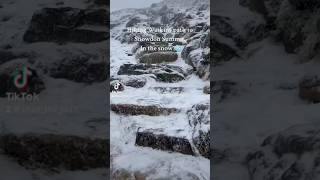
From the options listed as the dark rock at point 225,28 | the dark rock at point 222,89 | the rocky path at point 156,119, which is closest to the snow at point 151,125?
the rocky path at point 156,119

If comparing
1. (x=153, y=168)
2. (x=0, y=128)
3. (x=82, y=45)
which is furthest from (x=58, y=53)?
(x=153, y=168)

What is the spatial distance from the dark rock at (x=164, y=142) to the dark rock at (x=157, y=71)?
14.5 inches

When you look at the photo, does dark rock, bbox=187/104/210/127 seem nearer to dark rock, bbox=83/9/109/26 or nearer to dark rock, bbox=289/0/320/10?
dark rock, bbox=83/9/109/26

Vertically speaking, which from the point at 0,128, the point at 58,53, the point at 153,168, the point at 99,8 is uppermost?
the point at 99,8

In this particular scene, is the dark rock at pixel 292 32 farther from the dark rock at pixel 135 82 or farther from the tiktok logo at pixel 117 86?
the tiktok logo at pixel 117 86

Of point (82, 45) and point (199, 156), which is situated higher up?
point (82, 45)

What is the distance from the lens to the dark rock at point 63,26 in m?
2.94

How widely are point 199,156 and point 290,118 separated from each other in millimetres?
634

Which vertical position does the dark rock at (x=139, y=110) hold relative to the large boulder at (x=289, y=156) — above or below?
above

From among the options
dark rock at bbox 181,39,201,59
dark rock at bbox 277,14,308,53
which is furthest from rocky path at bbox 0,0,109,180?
dark rock at bbox 277,14,308,53

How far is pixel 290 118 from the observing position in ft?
9.46

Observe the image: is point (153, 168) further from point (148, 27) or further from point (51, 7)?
point (51, 7)

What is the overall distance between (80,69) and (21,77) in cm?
38

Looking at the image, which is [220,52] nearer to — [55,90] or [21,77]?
[55,90]
